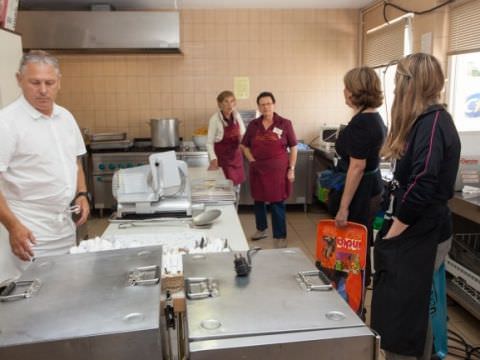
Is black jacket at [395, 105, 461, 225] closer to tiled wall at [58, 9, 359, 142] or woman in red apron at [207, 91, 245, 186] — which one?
woman in red apron at [207, 91, 245, 186]

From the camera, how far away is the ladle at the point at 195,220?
2.08m

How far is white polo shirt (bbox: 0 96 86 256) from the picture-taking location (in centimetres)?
175

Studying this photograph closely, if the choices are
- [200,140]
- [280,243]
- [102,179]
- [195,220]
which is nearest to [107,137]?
[102,179]

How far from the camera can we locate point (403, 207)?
1688 millimetres

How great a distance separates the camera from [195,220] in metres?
2.08

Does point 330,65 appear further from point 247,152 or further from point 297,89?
point 247,152

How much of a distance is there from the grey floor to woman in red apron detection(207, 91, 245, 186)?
2.36 ft

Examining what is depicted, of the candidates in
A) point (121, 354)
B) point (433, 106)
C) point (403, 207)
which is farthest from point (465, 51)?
point (121, 354)

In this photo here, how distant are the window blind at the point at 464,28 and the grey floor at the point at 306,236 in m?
1.94

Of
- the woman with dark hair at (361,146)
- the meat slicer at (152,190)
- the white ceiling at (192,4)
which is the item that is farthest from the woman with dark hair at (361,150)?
the white ceiling at (192,4)

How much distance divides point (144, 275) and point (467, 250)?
2509 millimetres

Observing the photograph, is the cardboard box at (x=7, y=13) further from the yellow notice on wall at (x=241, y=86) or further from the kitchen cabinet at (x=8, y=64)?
the yellow notice on wall at (x=241, y=86)

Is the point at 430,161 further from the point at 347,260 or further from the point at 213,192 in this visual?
the point at 213,192

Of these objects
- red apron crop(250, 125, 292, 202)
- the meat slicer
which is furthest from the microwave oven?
the meat slicer
